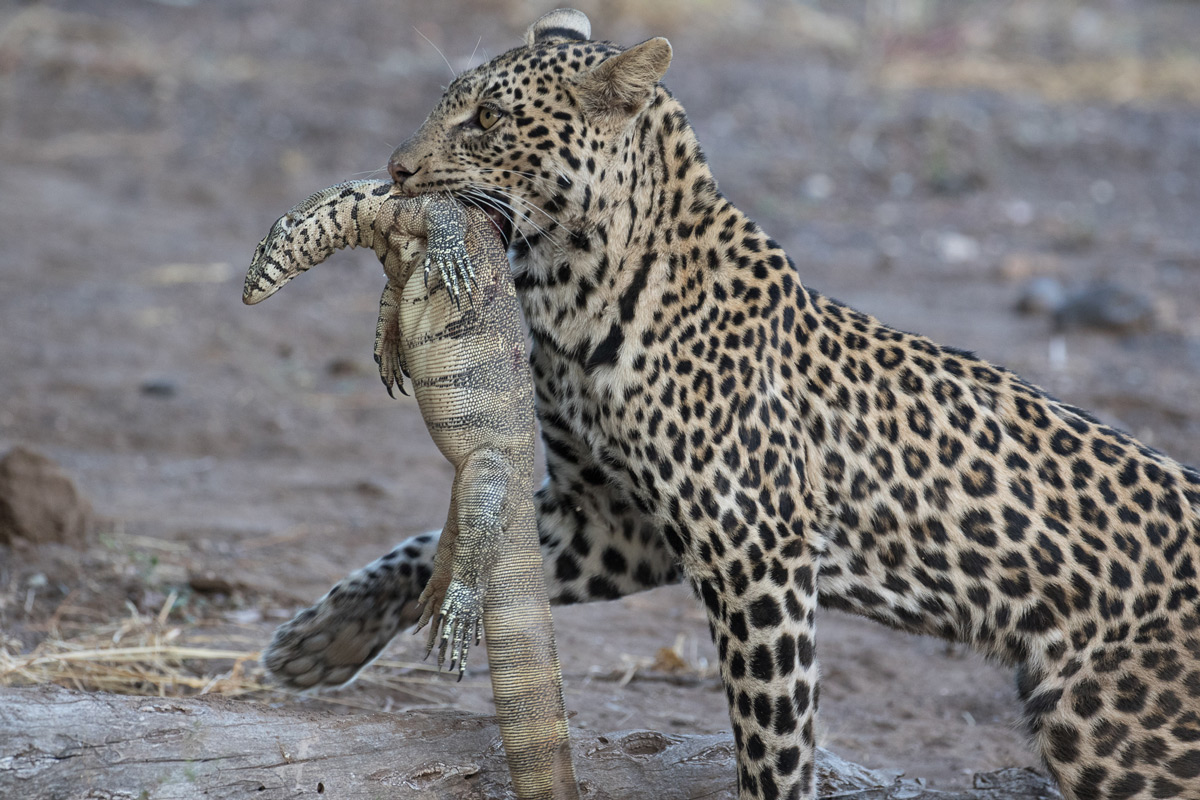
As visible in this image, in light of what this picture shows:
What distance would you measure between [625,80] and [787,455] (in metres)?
1.34

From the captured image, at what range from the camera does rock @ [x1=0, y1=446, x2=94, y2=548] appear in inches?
246

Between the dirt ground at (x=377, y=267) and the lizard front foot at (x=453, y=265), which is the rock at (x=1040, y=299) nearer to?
the dirt ground at (x=377, y=267)

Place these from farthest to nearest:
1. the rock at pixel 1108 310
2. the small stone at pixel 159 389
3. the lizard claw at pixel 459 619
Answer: the rock at pixel 1108 310
the small stone at pixel 159 389
the lizard claw at pixel 459 619

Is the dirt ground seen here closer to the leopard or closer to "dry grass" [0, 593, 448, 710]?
"dry grass" [0, 593, 448, 710]

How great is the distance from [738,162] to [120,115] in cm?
679

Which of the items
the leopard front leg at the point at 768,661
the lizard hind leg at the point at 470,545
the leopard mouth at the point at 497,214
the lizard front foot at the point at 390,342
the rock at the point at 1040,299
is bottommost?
the leopard front leg at the point at 768,661

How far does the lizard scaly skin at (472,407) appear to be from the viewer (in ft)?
12.8

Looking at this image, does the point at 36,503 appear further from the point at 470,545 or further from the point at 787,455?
the point at 787,455

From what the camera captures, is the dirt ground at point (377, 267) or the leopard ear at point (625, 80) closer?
the leopard ear at point (625, 80)

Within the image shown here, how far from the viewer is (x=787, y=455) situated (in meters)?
4.31

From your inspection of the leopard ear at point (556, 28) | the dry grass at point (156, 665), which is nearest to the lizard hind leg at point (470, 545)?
the dry grass at point (156, 665)

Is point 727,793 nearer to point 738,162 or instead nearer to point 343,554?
point 343,554

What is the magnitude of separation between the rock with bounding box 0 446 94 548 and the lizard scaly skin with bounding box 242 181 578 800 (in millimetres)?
2733

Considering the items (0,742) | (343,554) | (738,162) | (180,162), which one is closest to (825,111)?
(738,162)
